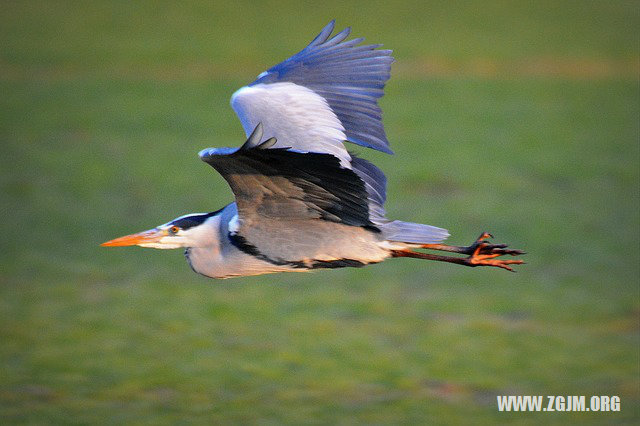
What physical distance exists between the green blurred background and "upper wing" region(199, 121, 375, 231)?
2.90 metres

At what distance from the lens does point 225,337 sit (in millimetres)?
10039

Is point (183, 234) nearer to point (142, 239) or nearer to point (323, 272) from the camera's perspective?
point (142, 239)

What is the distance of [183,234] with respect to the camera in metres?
6.16

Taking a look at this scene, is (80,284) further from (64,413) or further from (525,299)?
(525,299)

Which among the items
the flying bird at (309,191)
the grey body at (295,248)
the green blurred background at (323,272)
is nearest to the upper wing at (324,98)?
the flying bird at (309,191)

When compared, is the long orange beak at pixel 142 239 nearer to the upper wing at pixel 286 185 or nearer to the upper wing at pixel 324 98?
the upper wing at pixel 286 185

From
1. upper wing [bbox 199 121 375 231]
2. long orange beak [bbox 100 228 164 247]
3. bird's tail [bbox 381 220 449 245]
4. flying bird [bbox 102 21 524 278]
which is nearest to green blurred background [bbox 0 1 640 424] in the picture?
long orange beak [bbox 100 228 164 247]

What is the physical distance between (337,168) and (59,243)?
8184 millimetres

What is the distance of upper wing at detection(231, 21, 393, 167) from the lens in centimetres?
623

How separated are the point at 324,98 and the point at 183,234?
123 cm

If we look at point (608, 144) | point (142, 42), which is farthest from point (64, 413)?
point (142, 42)

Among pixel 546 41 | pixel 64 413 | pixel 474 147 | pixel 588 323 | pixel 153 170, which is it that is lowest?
pixel 64 413

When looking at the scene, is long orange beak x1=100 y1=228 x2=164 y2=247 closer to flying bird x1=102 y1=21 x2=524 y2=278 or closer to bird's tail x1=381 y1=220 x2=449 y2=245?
flying bird x1=102 y1=21 x2=524 y2=278

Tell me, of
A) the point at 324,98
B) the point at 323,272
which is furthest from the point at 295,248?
the point at 323,272
